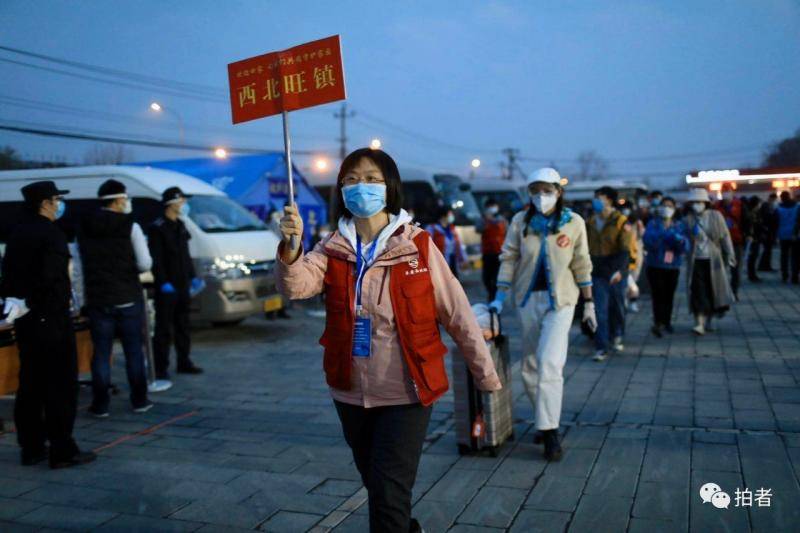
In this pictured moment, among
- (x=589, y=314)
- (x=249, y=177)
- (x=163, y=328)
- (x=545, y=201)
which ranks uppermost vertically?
(x=249, y=177)

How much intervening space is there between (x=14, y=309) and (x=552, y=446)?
3791 millimetres

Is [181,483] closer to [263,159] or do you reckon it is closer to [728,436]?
[728,436]

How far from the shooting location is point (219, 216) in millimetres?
11383

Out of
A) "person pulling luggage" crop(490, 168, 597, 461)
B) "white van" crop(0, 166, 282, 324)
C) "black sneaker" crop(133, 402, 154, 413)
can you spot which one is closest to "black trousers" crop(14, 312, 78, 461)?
"black sneaker" crop(133, 402, 154, 413)

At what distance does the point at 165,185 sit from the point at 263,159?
14.0 feet

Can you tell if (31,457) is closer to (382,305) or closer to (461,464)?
(461,464)

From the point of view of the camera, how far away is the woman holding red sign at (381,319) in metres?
2.85

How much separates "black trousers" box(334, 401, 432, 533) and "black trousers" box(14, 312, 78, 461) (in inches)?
116

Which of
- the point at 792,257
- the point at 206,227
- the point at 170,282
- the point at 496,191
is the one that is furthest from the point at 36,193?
the point at 496,191

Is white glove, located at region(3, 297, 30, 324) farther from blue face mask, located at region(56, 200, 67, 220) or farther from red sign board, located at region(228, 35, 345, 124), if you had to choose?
red sign board, located at region(228, 35, 345, 124)

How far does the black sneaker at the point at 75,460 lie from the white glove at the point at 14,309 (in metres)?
1.09

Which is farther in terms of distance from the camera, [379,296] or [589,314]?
[589,314]

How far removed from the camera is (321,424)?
600 centimetres

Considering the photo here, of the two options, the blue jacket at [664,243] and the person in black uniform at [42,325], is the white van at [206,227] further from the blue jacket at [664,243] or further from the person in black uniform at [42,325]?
the blue jacket at [664,243]
